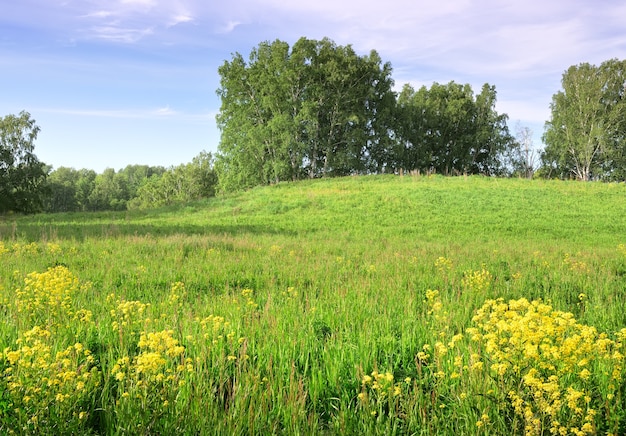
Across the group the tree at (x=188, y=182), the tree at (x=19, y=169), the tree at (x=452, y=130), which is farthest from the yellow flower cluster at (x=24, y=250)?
the tree at (x=188, y=182)

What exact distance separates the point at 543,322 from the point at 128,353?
4037 mm

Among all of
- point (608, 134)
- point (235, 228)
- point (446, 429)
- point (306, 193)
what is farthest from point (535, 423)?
point (608, 134)

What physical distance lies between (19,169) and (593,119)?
2720 inches

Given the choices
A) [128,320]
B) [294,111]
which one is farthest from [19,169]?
[128,320]

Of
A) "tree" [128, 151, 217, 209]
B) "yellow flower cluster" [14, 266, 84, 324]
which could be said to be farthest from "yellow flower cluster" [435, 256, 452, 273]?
"tree" [128, 151, 217, 209]

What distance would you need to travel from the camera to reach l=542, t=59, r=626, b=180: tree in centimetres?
4916

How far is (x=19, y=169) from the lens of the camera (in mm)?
44688

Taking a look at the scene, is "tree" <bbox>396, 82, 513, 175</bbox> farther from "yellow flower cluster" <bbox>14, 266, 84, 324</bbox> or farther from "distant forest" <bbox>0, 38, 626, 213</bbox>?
"yellow flower cluster" <bbox>14, 266, 84, 324</bbox>

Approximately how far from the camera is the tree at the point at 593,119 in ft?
161

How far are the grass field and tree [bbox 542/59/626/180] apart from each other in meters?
45.7

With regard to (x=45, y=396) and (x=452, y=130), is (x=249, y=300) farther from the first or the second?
(x=452, y=130)

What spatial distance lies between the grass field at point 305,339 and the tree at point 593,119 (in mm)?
45727

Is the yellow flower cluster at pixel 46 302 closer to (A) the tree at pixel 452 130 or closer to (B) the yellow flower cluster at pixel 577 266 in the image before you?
(B) the yellow flower cluster at pixel 577 266

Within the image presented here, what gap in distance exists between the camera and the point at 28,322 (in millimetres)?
4887
